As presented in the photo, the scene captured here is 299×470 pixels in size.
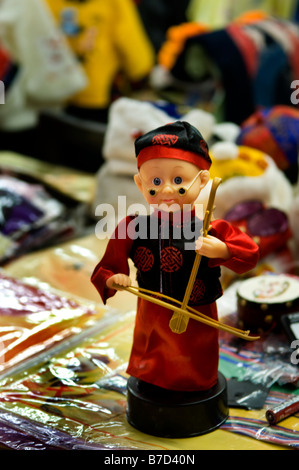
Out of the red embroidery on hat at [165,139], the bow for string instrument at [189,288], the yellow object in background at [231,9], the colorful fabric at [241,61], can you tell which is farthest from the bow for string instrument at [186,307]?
the yellow object in background at [231,9]

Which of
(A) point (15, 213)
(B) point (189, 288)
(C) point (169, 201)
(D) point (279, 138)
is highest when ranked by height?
(C) point (169, 201)

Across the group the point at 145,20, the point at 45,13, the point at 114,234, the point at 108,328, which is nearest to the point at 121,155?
the point at 108,328

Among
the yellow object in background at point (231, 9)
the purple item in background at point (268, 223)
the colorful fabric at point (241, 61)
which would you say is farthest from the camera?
the yellow object in background at point (231, 9)

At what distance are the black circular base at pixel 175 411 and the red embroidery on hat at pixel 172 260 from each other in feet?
0.61

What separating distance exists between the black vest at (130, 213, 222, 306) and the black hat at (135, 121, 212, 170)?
88mm

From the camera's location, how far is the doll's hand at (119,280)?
2.97 feet

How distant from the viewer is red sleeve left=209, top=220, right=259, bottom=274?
2.90 ft

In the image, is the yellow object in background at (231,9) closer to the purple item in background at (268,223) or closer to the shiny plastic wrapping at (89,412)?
the purple item in background at (268,223)

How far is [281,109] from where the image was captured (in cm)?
185

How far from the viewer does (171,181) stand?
89 centimetres

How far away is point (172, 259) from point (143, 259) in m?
0.05

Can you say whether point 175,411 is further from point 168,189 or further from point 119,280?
point 168,189

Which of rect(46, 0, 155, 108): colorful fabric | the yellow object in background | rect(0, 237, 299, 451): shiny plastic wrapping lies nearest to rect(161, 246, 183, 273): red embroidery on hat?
rect(0, 237, 299, 451): shiny plastic wrapping

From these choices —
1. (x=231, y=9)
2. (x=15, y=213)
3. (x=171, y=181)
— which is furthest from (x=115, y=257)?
(x=231, y=9)
